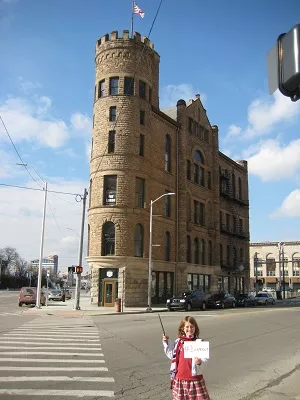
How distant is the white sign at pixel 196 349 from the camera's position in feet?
16.1

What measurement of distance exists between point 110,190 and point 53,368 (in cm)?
2943

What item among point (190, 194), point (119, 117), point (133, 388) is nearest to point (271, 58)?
point (133, 388)

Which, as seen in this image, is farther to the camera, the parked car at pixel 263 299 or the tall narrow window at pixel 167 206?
the parked car at pixel 263 299

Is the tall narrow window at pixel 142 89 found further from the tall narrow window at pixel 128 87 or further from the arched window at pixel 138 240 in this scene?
the arched window at pixel 138 240

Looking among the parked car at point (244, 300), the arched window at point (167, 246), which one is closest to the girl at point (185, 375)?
the arched window at point (167, 246)

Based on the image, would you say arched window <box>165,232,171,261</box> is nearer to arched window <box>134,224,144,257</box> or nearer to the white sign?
arched window <box>134,224,144,257</box>

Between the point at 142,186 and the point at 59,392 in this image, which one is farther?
the point at 142,186

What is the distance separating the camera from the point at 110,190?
3819 centimetres

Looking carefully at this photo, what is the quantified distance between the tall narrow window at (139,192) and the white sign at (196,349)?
111 feet

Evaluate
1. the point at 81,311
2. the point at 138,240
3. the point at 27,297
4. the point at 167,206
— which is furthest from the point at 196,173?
the point at 81,311

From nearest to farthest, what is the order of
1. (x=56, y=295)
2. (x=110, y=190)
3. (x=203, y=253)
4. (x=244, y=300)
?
(x=110, y=190)
(x=244, y=300)
(x=203, y=253)
(x=56, y=295)

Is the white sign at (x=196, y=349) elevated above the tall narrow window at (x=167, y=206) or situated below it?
below

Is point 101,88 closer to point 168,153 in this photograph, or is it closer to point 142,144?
point 142,144

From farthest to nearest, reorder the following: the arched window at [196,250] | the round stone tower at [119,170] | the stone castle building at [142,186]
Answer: the arched window at [196,250] < the stone castle building at [142,186] < the round stone tower at [119,170]
